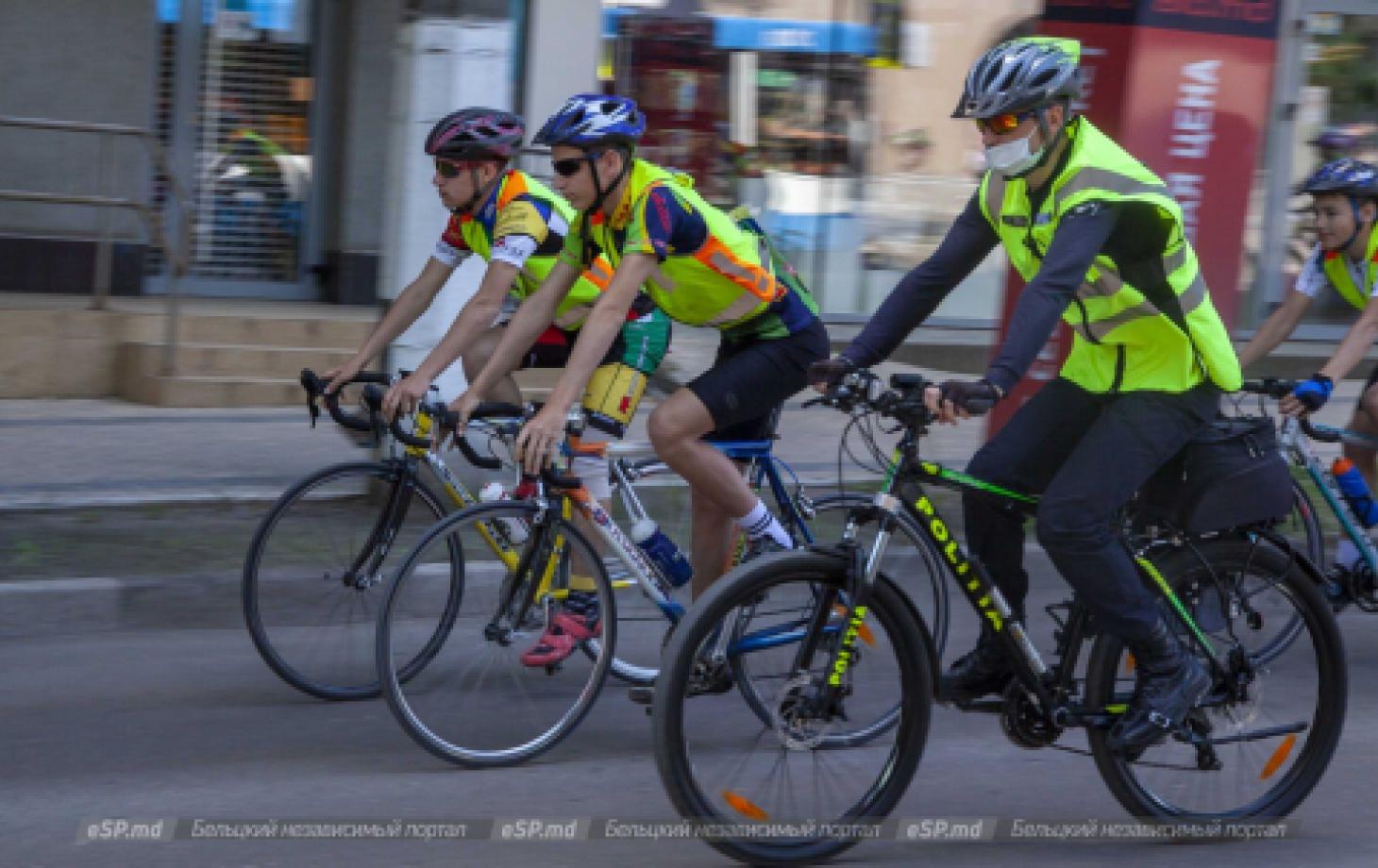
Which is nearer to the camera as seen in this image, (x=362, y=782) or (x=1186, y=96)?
(x=362, y=782)

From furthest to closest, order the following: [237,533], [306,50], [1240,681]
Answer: [306,50] < [237,533] < [1240,681]

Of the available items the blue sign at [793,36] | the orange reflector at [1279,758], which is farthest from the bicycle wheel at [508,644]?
the blue sign at [793,36]

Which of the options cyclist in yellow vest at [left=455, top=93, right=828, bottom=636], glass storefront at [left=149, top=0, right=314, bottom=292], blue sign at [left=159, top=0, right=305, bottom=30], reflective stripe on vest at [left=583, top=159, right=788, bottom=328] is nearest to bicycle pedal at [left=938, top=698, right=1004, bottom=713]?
cyclist in yellow vest at [left=455, top=93, right=828, bottom=636]

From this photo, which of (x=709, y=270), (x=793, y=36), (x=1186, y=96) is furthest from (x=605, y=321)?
(x=793, y=36)

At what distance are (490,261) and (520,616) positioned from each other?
4.25 feet

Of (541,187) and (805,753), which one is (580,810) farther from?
(541,187)

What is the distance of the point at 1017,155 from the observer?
4582 mm

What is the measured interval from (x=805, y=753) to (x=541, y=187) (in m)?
2.65

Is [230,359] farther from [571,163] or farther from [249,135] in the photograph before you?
[571,163]

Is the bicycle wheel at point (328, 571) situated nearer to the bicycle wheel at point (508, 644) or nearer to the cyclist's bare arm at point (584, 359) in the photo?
the bicycle wheel at point (508, 644)

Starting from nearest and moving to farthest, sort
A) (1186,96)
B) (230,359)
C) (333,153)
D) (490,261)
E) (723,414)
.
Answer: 1. (723,414)
2. (490,261)
3. (1186,96)
4. (230,359)
5. (333,153)

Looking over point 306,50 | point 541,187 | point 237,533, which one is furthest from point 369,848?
point 306,50

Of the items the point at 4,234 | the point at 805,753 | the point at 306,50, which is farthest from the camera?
the point at 306,50

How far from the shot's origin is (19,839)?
15.0 ft
